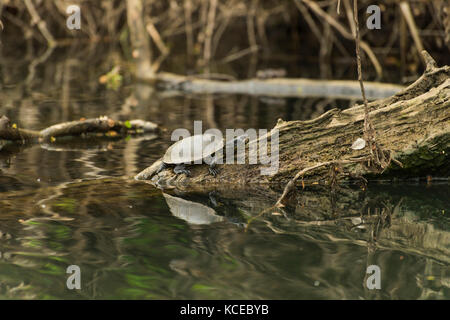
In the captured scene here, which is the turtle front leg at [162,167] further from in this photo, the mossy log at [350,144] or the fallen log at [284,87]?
the fallen log at [284,87]

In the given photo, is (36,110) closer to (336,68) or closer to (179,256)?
(179,256)

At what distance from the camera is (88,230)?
5.26 metres

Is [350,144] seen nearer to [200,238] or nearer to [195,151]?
[195,151]

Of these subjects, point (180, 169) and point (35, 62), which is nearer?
point (180, 169)

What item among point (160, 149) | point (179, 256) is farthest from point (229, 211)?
point (160, 149)

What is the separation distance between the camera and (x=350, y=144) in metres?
6.76

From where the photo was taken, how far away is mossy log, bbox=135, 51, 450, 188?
668 cm

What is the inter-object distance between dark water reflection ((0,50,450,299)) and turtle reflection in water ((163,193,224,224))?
0.09 ft

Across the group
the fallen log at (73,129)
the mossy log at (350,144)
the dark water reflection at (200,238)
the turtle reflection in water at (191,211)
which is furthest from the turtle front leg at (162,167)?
the fallen log at (73,129)

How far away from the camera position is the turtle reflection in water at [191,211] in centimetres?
562

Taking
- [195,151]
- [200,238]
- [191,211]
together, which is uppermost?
[195,151]

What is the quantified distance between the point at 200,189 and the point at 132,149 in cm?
232

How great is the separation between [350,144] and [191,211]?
74.2 inches

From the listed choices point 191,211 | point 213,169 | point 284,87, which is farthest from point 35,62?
point 191,211
